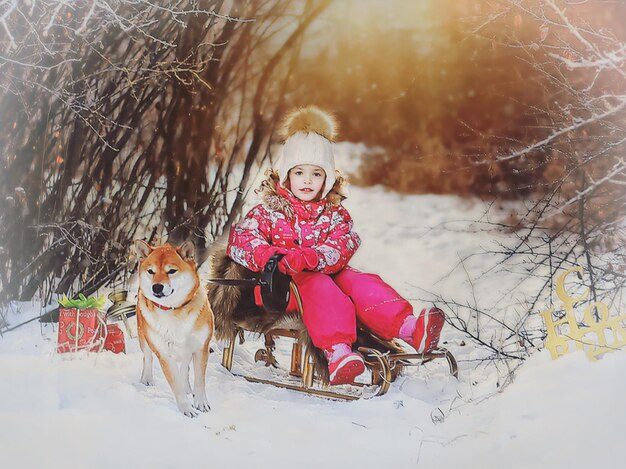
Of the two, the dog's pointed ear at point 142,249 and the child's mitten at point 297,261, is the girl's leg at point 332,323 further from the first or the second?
the dog's pointed ear at point 142,249

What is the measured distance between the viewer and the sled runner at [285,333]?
2.09 meters

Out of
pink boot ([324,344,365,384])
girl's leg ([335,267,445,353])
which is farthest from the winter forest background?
pink boot ([324,344,365,384])

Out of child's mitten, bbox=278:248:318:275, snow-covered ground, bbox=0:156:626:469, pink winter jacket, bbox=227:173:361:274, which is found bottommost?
snow-covered ground, bbox=0:156:626:469

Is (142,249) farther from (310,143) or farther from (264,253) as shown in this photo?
(310,143)

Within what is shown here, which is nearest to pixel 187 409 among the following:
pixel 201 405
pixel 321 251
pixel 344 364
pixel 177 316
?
pixel 201 405

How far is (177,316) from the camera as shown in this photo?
2070mm

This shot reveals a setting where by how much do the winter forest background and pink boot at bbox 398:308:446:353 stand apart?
0.14m

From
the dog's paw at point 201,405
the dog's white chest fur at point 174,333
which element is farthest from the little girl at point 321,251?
the dog's paw at point 201,405

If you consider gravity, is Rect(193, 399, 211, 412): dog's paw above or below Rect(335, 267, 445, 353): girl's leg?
below

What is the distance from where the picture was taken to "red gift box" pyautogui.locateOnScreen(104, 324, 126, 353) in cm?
221

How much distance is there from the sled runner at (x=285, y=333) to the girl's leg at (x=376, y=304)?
0.11 ft

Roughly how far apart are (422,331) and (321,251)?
0.38m

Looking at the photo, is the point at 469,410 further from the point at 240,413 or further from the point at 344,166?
the point at 344,166

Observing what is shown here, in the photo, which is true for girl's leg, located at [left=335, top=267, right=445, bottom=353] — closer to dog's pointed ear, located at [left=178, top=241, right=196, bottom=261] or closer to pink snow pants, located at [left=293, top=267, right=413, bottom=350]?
pink snow pants, located at [left=293, top=267, right=413, bottom=350]
